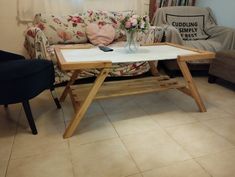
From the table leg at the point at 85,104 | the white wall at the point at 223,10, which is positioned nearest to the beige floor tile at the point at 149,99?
the table leg at the point at 85,104

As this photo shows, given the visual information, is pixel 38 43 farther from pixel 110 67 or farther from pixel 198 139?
pixel 198 139

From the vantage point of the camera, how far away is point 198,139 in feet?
5.32

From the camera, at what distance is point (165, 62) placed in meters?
3.01

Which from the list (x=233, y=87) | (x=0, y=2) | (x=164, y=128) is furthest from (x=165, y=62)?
(x=0, y=2)

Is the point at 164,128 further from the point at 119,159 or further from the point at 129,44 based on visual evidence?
the point at 129,44

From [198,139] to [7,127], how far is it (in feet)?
4.68

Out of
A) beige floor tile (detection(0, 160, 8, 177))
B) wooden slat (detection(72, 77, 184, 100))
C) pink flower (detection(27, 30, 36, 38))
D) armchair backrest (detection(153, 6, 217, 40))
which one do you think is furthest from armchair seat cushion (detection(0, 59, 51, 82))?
armchair backrest (detection(153, 6, 217, 40))

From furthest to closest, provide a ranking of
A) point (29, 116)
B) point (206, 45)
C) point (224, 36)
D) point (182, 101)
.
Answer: point (224, 36), point (206, 45), point (182, 101), point (29, 116)

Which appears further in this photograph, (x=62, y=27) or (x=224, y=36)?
(x=224, y=36)

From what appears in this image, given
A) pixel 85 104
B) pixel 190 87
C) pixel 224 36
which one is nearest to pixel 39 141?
pixel 85 104

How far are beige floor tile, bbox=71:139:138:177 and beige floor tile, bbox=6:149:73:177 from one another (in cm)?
5

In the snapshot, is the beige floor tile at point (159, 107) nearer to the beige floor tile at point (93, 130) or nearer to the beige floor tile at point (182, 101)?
the beige floor tile at point (182, 101)

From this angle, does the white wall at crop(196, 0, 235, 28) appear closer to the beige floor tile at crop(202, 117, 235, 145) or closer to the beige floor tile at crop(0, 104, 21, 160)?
the beige floor tile at crop(202, 117, 235, 145)

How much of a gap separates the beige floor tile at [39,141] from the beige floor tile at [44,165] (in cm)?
6
